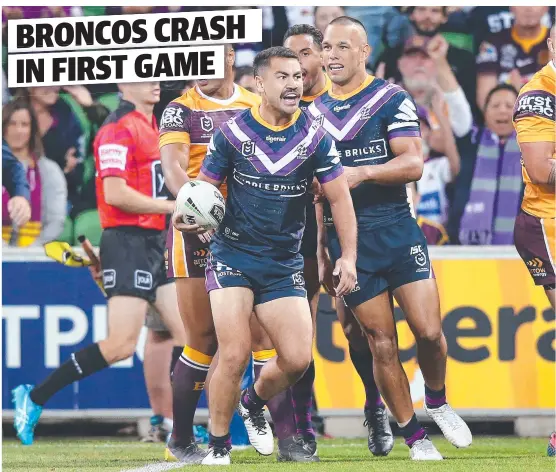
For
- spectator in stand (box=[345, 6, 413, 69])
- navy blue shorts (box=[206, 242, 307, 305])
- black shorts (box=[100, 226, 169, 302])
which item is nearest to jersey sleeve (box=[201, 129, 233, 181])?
navy blue shorts (box=[206, 242, 307, 305])

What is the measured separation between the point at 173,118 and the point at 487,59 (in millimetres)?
3199

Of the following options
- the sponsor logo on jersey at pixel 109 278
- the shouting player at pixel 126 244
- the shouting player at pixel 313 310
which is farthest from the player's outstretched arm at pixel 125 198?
the shouting player at pixel 313 310

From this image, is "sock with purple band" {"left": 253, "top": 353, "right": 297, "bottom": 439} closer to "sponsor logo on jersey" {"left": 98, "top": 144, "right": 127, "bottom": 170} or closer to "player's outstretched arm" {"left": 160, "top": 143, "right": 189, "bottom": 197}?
"player's outstretched arm" {"left": 160, "top": 143, "right": 189, "bottom": 197}

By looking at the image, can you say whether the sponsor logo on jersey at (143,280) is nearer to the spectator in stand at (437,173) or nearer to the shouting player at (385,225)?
the shouting player at (385,225)

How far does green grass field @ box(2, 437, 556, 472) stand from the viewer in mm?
6274

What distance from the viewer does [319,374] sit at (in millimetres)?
8805

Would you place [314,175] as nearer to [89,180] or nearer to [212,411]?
[212,411]

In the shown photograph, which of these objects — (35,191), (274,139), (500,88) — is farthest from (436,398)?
(35,191)

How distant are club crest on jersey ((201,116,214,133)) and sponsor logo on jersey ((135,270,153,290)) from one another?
5.44 ft

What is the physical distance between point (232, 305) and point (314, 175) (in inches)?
31.6

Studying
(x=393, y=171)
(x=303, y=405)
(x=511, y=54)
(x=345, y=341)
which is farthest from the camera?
(x=511, y=54)

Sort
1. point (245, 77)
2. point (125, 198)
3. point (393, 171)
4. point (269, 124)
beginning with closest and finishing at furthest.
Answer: point (269, 124)
point (393, 171)
point (125, 198)
point (245, 77)

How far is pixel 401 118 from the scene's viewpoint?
673 centimetres

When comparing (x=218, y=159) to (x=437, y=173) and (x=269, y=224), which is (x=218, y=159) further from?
(x=437, y=173)
